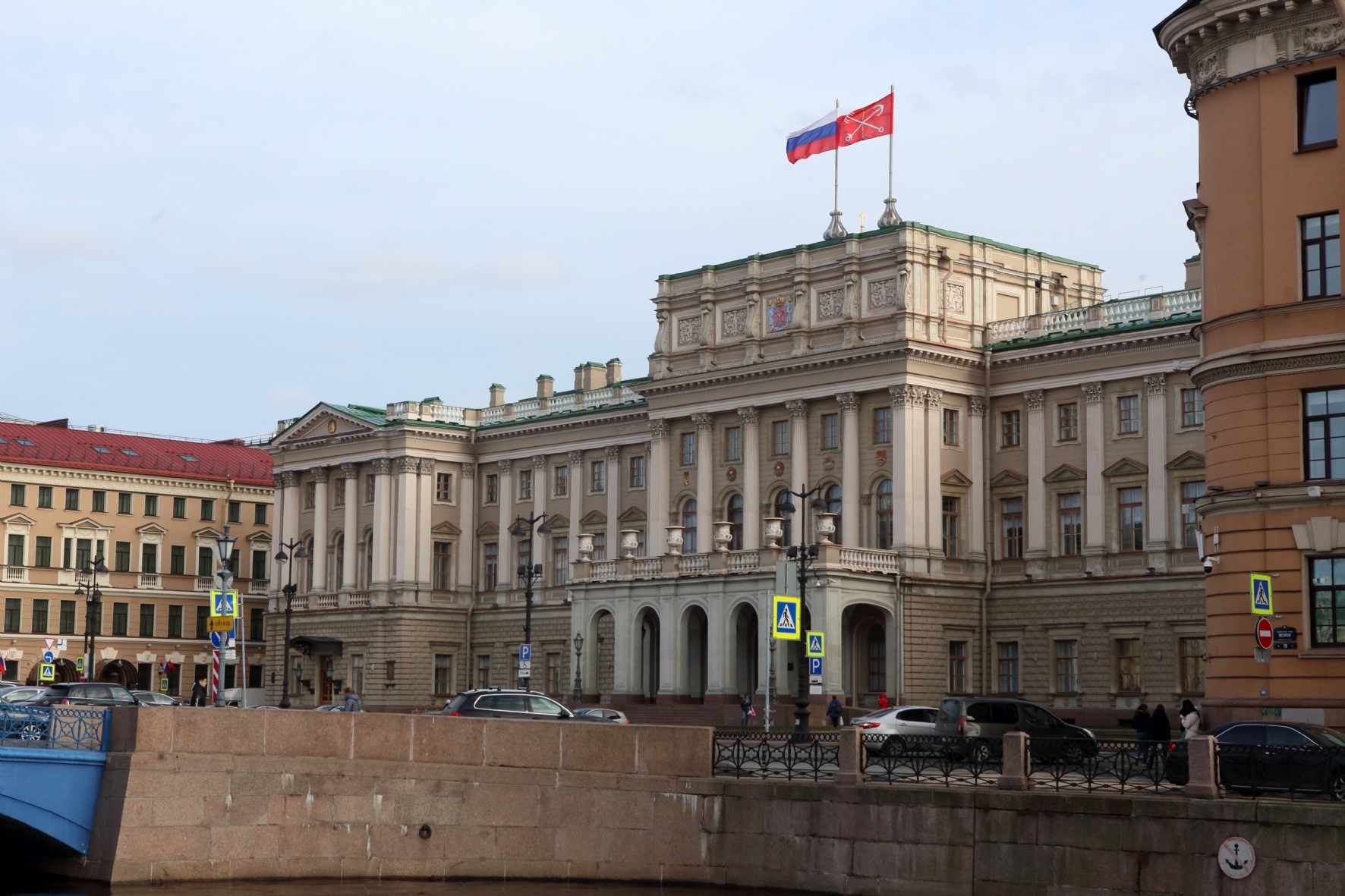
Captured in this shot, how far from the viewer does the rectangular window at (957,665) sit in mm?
79688

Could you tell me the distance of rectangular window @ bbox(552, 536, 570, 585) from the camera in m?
99.8

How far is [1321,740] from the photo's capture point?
32625 millimetres

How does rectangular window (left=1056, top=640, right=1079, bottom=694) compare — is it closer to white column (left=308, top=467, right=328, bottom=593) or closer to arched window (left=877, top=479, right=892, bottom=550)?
arched window (left=877, top=479, right=892, bottom=550)

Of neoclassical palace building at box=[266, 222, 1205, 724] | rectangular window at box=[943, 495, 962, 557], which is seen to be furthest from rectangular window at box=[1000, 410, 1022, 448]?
rectangular window at box=[943, 495, 962, 557]

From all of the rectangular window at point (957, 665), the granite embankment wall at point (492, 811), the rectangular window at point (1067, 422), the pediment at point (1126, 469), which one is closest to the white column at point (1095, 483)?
the pediment at point (1126, 469)

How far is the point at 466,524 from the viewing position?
106 meters

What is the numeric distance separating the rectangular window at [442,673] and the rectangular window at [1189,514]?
44.5 m

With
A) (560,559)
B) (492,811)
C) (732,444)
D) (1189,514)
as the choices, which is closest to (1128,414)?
(1189,514)

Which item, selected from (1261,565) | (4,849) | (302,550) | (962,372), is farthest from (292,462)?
(1261,565)

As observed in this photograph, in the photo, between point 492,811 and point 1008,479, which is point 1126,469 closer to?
point 1008,479

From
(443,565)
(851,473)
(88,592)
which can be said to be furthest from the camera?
(88,592)

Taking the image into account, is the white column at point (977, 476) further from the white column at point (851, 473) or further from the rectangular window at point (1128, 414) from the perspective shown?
the rectangular window at point (1128, 414)

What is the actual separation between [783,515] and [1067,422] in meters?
12.7

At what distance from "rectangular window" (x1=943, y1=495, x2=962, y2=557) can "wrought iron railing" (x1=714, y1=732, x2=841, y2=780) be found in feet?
141
